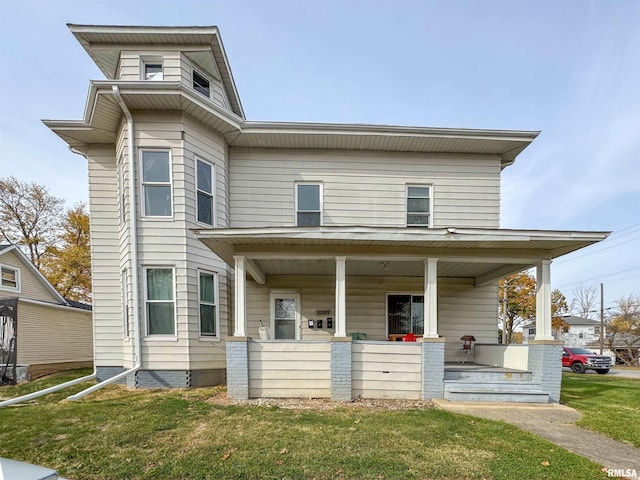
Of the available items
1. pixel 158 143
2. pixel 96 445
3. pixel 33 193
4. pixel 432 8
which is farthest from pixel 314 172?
pixel 33 193

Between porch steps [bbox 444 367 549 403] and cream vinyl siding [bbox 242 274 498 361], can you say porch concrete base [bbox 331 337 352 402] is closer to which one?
porch steps [bbox 444 367 549 403]

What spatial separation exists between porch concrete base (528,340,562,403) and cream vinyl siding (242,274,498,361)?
257 cm

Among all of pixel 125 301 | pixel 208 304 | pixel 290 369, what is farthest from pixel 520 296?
pixel 125 301

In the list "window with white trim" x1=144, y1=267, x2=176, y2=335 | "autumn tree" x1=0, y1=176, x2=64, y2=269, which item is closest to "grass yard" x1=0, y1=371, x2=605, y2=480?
"window with white trim" x1=144, y1=267, x2=176, y2=335

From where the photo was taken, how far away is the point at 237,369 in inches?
228

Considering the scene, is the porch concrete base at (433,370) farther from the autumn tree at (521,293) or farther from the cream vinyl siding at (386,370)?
the autumn tree at (521,293)

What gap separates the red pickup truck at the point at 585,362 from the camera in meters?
16.8

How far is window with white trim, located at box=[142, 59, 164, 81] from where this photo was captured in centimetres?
760

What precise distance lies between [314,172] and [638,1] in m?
8.79

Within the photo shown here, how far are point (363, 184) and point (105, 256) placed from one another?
7.26 meters

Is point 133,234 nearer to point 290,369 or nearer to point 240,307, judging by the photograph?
point 240,307

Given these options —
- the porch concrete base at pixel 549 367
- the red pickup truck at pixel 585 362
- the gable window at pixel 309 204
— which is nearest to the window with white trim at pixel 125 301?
the gable window at pixel 309 204

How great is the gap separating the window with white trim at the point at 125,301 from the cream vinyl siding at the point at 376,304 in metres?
2.94

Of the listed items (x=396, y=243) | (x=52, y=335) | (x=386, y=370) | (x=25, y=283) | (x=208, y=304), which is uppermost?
(x=396, y=243)
